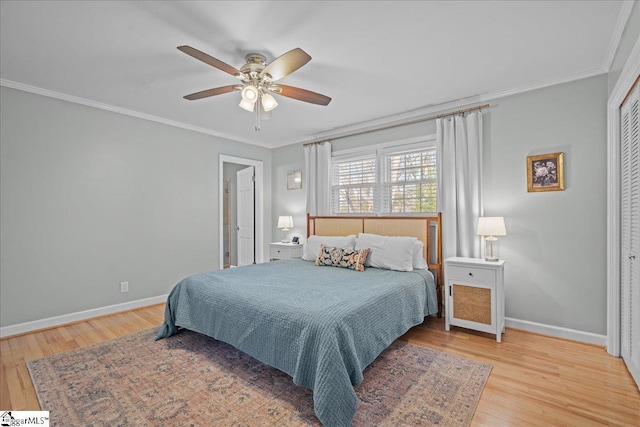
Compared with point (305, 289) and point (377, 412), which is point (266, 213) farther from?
point (377, 412)

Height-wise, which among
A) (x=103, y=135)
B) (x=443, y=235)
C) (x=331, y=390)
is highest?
(x=103, y=135)

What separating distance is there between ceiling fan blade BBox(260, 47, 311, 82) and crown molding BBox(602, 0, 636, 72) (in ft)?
6.77

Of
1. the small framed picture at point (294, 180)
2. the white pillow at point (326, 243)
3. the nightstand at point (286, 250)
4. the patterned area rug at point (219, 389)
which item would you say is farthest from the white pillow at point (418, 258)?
the small framed picture at point (294, 180)

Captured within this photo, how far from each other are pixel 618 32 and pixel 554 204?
4.82ft

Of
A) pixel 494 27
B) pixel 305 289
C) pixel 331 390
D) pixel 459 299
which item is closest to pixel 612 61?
pixel 494 27

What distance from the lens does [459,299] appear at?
3.06m

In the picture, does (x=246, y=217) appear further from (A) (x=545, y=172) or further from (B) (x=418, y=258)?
(A) (x=545, y=172)

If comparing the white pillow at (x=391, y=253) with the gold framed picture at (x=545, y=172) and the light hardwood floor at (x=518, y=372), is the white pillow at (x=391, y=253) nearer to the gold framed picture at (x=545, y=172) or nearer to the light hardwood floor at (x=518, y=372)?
the light hardwood floor at (x=518, y=372)

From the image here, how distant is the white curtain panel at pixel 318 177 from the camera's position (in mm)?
4754

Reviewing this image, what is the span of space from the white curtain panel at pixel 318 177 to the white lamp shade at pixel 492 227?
2.31 metres

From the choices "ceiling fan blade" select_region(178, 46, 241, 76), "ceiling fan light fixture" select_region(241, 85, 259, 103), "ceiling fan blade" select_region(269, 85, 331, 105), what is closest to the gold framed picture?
"ceiling fan blade" select_region(269, 85, 331, 105)

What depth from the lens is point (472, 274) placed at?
9.82 feet

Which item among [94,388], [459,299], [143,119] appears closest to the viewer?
[94,388]

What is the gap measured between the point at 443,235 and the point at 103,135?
4.32 m
